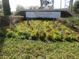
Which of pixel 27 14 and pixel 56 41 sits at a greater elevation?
pixel 27 14

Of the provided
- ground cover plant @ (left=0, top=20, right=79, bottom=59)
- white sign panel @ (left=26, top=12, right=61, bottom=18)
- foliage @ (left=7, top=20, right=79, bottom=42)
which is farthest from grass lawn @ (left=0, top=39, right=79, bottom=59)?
white sign panel @ (left=26, top=12, right=61, bottom=18)

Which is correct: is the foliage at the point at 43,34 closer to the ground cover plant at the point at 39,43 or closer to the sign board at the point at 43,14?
the ground cover plant at the point at 39,43

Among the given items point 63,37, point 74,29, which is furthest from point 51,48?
point 74,29

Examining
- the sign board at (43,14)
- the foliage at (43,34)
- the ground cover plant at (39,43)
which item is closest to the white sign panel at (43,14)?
the sign board at (43,14)

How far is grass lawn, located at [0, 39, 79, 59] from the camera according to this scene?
586 centimetres

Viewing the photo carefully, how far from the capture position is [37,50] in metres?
6.33

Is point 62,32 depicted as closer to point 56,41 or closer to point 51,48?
point 56,41

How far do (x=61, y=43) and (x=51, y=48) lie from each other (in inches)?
26.6

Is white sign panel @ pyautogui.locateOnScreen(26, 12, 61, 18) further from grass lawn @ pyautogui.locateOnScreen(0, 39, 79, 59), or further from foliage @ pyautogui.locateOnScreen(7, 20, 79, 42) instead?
grass lawn @ pyautogui.locateOnScreen(0, 39, 79, 59)

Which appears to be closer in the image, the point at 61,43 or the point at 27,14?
the point at 61,43

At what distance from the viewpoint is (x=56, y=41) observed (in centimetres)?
733

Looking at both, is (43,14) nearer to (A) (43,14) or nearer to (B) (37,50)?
(A) (43,14)

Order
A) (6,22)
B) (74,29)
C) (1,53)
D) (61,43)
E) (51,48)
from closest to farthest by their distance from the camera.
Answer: (1,53)
(51,48)
(61,43)
(74,29)
(6,22)

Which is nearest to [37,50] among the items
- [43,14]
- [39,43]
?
[39,43]
